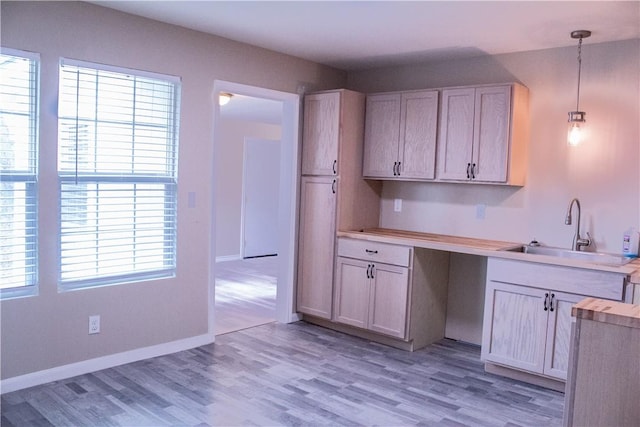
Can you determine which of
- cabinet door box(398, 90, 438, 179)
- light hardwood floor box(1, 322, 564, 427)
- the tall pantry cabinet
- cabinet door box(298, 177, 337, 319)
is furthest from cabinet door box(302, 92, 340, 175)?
light hardwood floor box(1, 322, 564, 427)

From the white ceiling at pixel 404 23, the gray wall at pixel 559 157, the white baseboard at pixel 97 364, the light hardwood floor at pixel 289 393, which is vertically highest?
the white ceiling at pixel 404 23

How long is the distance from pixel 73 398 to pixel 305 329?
1980 millimetres

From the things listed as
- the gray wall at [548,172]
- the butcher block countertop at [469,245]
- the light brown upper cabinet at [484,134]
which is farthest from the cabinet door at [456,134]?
the butcher block countertop at [469,245]

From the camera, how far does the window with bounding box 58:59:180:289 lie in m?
3.28

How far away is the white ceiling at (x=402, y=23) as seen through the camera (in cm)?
305

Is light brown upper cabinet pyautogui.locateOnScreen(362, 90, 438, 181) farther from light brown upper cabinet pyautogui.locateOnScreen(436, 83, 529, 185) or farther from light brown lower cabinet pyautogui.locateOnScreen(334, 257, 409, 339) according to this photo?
light brown lower cabinet pyautogui.locateOnScreen(334, 257, 409, 339)

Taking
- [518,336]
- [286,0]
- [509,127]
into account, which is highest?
[286,0]

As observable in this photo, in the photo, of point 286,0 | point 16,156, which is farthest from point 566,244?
point 16,156

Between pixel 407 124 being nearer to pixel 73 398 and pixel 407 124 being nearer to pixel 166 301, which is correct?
pixel 166 301

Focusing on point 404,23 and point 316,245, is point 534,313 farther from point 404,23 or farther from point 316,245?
point 404,23

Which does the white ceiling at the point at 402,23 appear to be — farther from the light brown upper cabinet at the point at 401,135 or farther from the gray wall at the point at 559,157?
the light brown upper cabinet at the point at 401,135

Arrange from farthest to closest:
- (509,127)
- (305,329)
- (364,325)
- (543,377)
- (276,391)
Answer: (305,329) → (364,325) → (509,127) → (543,377) → (276,391)

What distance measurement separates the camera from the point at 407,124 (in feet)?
14.1

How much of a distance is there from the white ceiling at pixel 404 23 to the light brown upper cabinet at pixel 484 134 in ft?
1.20
